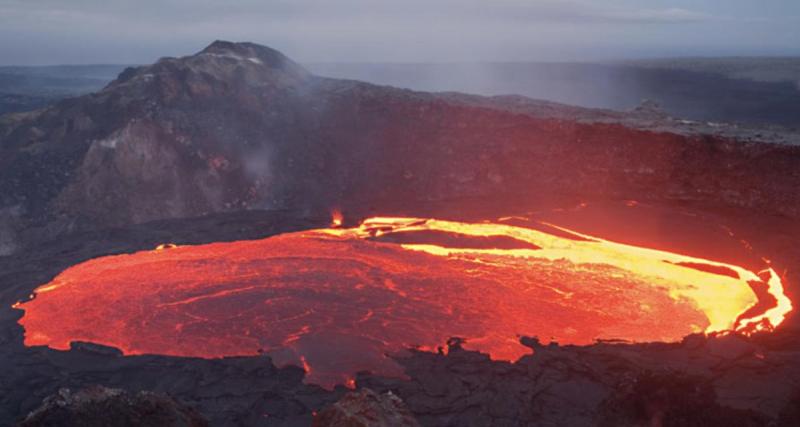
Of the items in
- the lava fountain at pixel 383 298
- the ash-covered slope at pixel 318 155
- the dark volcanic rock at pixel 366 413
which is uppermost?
the ash-covered slope at pixel 318 155

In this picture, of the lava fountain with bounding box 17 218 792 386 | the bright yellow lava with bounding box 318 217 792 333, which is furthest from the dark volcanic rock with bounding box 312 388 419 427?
the bright yellow lava with bounding box 318 217 792 333

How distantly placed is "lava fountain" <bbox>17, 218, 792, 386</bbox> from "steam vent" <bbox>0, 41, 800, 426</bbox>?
0.08 m

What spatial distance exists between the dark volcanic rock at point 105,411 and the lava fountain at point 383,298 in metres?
3.03

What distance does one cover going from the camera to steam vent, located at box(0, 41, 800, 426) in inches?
358

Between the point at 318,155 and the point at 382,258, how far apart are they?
948cm

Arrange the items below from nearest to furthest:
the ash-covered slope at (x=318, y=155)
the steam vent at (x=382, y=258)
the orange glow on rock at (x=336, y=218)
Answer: the steam vent at (x=382, y=258) < the orange glow on rock at (x=336, y=218) < the ash-covered slope at (x=318, y=155)

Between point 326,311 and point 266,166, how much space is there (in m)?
11.8

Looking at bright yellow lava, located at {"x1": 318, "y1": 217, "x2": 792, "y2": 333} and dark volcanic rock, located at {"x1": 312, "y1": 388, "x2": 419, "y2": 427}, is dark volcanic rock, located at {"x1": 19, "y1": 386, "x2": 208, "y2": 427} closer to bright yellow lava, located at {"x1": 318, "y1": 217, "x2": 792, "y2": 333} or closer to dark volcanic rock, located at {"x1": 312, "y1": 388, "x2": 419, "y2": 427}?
dark volcanic rock, located at {"x1": 312, "y1": 388, "x2": 419, "y2": 427}

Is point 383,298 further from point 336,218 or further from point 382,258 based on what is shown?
point 336,218

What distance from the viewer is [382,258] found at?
14.9 metres

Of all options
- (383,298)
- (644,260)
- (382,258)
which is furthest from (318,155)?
(644,260)

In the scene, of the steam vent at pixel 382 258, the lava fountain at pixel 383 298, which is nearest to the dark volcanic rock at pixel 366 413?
the steam vent at pixel 382 258

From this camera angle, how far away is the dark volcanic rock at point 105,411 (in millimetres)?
6406

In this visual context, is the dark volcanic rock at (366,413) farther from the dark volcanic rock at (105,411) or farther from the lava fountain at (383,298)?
the lava fountain at (383,298)
